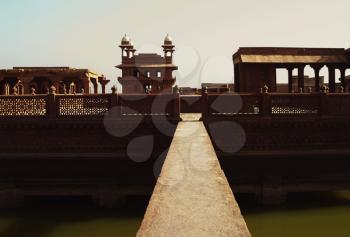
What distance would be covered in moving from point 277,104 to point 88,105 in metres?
5.13

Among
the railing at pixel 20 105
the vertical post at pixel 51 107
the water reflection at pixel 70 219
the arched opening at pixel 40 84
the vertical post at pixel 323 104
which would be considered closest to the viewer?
the water reflection at pixel 70 219

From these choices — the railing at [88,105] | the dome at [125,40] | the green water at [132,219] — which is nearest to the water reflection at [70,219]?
the green water at [132,219]

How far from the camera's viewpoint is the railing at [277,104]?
9531 millimetres

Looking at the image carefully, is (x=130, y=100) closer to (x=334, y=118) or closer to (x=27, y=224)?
(x=27, y=224)

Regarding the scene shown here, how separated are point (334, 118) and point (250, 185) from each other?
2877 millimetres

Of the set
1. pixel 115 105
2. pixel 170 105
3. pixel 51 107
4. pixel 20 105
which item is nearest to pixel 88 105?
pixel 115 105

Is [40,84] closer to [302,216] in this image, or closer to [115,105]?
[115,105]

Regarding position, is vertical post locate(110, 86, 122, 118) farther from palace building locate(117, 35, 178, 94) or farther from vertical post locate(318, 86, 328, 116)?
palace building locate(117, 35, 178, 94)

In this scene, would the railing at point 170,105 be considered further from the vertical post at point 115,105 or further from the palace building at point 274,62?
the palace building at point 274,62

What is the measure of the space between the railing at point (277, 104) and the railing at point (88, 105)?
110 centimetres

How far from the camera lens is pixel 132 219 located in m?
8.89

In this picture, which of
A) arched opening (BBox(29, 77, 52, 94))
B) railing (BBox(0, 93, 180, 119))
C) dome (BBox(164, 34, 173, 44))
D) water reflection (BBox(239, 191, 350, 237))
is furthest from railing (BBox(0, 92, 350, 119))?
dome (BBox(164, 34, 173, 44))

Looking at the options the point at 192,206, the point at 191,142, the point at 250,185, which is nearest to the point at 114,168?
the point at 250,185

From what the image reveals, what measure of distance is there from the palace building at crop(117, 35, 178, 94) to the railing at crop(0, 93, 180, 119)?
1720 cm
